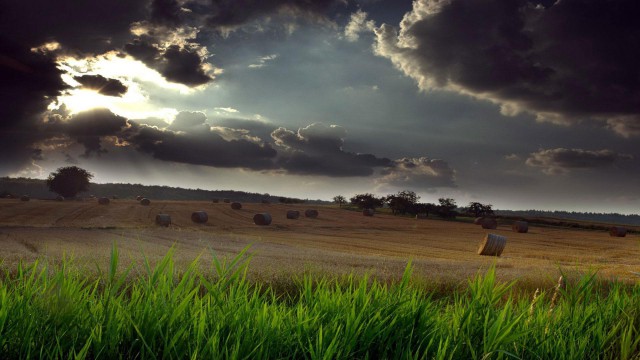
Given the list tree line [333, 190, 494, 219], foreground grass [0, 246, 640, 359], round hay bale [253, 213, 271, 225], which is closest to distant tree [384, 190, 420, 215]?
tree line [333, 190, 494, 219]

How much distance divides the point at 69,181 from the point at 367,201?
6038 cm

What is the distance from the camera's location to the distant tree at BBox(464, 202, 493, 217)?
9494cm

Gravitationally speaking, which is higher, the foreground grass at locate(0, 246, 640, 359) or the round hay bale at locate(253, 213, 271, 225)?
the foreground grass at locate(0, 246, 640, 359)

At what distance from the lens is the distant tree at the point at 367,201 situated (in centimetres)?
9512

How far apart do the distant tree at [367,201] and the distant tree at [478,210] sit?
17.9 meters

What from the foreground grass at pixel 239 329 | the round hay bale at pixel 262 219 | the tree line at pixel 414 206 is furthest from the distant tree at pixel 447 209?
the foreground grass at pixel 239 329

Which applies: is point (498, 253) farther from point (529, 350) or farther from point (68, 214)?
point (68, 214)

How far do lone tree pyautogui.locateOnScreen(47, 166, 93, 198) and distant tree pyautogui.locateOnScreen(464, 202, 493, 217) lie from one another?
78.5 meters

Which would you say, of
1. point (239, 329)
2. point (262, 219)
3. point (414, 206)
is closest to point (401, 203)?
point (414, 206)

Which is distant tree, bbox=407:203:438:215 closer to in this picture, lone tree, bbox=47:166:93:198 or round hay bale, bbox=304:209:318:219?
round hay bale, bbox=304:209:318:219

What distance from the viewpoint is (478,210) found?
315 feet

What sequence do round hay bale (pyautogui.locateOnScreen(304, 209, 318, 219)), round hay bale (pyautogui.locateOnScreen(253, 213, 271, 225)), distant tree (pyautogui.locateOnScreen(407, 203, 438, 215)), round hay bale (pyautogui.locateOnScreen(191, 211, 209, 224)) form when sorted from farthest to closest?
1. distant tree (pyautogui.locateOnScreen(407, 203, 438, 215))
2. round hay bale (pyautogui.locateOnScreen(304, 209, 318, 219))
3. round hay bale (pyautogui.locateOnScreen(191, 211, 209, 224))
4. round hay bale (pyautogui.locateOnScreen(253, 213, 271, 225))

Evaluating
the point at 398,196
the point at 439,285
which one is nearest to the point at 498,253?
the point at 439,285

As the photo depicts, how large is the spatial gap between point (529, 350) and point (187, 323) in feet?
6.44
